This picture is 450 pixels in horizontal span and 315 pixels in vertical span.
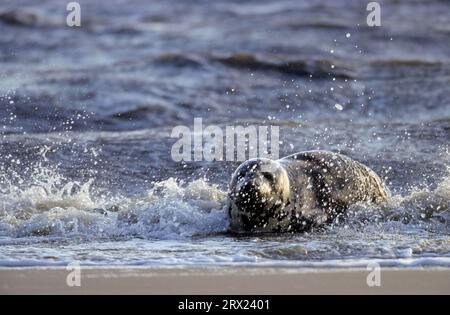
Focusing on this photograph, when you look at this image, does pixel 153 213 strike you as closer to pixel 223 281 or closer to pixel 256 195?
pixel 256 195

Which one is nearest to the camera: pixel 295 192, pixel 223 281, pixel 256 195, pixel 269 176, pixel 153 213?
pixel 223 281

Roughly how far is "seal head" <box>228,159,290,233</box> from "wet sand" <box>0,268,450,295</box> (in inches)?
49.1

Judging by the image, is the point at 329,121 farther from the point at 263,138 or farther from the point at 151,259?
the point at 151,259

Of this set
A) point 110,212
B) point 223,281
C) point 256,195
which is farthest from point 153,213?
point 223,281

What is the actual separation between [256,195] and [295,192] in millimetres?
479

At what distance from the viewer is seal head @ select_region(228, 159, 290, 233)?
24.0ft

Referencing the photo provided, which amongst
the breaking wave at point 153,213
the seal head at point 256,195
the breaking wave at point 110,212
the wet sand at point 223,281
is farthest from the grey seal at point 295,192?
the wet sand at point 223,281

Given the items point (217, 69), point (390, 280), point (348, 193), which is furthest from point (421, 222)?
point (217, 69)

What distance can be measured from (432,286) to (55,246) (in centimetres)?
266

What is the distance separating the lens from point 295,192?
25.1ft

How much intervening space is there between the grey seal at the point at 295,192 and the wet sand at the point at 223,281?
1.30m

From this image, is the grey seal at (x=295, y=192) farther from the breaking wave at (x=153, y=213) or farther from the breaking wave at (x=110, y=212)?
the breaking wave at (x=110, y=212)

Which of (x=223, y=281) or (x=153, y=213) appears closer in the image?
(x=223, y=281)

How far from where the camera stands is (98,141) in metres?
11.3
